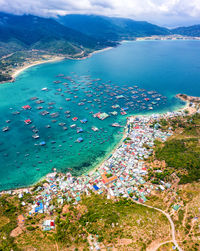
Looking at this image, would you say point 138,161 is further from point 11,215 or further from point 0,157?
point 0,157

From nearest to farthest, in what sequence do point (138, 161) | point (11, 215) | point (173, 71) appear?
point (11, 215) < point (138, 161) < point (173, 71)

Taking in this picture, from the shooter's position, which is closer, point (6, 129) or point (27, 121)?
point (6, 129)

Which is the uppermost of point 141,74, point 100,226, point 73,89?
point 141,74

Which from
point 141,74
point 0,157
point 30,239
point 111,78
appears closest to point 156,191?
point 30,239

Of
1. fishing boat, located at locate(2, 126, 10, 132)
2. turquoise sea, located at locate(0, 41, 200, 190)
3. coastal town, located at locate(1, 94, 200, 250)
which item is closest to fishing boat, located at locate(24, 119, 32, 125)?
turquoise sea, located at locate(0, 41, 200, 190)

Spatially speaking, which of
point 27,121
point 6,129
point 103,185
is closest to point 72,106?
point 27,121

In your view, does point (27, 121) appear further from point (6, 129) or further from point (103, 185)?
point (103, 185)

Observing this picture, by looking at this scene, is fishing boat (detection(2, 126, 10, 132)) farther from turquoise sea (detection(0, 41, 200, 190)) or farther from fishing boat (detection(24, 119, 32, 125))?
fishing boat (detection(24, 119, 32, 125))
